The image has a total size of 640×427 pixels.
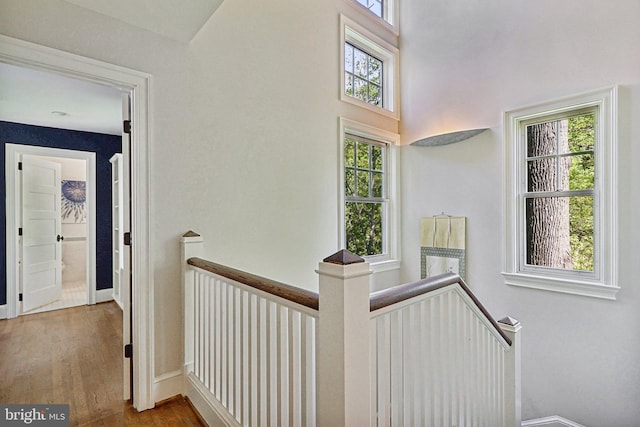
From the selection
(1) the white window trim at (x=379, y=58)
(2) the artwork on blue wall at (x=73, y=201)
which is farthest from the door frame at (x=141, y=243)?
(2) the artwork on blue wall at (x=73, y=201)

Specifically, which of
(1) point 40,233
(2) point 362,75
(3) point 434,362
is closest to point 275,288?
(3) point 434,362

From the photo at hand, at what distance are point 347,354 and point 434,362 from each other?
0.62 m

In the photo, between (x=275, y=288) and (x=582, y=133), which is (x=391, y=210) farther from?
(x=275, y=288)

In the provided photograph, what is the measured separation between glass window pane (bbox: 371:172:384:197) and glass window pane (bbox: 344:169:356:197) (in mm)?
331

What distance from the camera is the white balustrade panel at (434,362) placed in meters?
1.15

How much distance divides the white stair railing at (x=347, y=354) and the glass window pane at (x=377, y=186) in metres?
2.23

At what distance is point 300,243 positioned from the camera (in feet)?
9.84

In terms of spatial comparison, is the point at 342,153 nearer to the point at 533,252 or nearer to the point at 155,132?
the point at 155,132

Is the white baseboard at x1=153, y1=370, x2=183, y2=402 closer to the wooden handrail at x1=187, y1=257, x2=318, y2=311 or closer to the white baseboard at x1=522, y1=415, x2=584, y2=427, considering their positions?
the wooden handrail at x1=187, y1=257, x2=318, y2=311

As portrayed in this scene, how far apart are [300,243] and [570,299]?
2.45 meters

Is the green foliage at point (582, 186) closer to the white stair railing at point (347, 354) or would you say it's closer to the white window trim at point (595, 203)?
the white window trim at point (595, 203)

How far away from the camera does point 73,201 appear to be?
5.83 meters

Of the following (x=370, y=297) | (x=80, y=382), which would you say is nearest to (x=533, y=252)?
(x=370, y=297)

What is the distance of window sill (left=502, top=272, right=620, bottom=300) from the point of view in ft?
8.59
